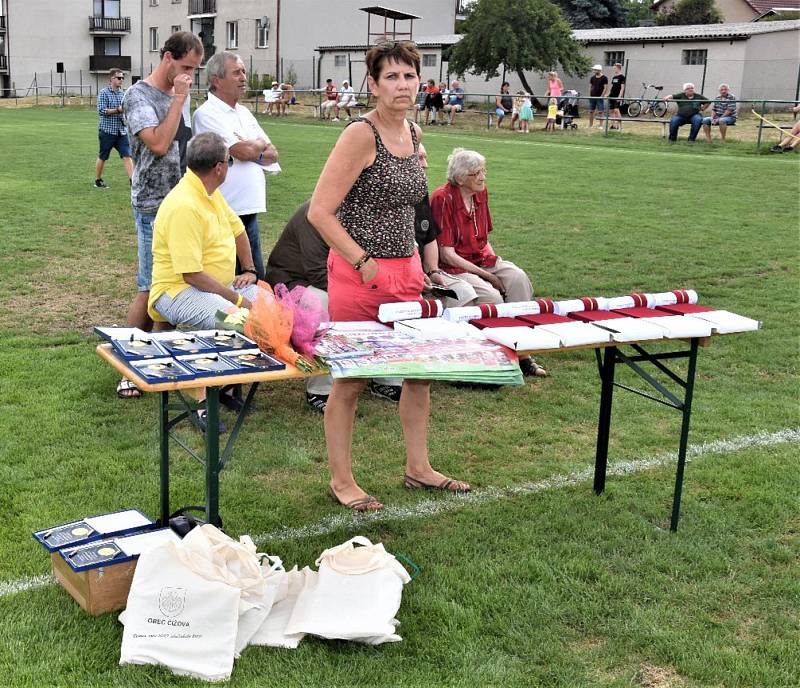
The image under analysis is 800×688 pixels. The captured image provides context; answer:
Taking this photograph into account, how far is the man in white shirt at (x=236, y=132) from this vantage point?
5852 millimetres

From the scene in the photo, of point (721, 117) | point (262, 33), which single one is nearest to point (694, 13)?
point (262, 33)

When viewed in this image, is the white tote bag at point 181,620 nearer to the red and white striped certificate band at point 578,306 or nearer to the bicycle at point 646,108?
the red and white striped certificate band at point 578,306

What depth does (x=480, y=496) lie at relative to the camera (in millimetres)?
4473

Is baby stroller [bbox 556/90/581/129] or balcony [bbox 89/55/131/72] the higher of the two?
balcony [bbox 89/55/131/72]

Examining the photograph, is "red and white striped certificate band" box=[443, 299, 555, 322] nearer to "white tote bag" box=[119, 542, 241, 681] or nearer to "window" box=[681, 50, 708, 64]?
"white tote bag" box=[119, 542, 241, 681]

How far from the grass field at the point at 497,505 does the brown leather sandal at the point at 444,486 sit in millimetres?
84

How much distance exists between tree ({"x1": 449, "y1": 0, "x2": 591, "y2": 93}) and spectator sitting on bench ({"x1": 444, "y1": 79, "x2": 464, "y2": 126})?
381 cm

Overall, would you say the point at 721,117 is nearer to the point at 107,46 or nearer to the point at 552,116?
the point at 552,116

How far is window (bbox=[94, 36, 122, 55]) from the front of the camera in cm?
5894

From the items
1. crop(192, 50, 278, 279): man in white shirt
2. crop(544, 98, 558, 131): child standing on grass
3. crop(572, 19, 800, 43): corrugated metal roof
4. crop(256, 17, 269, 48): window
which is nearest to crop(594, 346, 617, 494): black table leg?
crop(192, 50, 278, 279): man in white shirt

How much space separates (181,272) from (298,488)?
1275 mm

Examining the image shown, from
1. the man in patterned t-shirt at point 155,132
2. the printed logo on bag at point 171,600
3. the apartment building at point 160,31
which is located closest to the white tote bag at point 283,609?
the printed logo on bag at point 171,600

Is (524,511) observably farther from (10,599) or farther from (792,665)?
(10,599)

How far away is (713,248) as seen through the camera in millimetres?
10367
